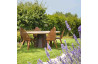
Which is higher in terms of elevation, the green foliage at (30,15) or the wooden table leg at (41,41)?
the green foliage at (30,15)

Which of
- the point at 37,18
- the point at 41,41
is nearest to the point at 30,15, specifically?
the point at 37,18

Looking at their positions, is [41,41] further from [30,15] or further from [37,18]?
[30,15]

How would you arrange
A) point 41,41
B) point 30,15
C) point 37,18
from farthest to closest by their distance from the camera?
point 30,15 → point 37,18 → point 41,41

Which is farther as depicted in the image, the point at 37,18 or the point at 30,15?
the point at 30,15

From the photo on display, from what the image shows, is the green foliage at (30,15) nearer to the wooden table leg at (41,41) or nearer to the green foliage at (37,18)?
the green foliage at (37,18)

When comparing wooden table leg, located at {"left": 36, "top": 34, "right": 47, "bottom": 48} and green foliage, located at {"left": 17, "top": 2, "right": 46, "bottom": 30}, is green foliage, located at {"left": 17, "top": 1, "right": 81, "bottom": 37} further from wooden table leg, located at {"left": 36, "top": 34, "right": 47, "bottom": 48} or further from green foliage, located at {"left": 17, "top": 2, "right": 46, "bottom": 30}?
wooden table leg, located at {"left": 36, "top": 34, "right": 47, "bottom": 48}

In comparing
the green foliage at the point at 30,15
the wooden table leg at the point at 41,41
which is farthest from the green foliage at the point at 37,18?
the wooden table leg at the point at 41,41

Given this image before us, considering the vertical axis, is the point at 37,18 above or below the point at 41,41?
above

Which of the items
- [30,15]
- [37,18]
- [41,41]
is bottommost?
[41,41]

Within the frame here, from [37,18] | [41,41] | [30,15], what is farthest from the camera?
[30,15]
